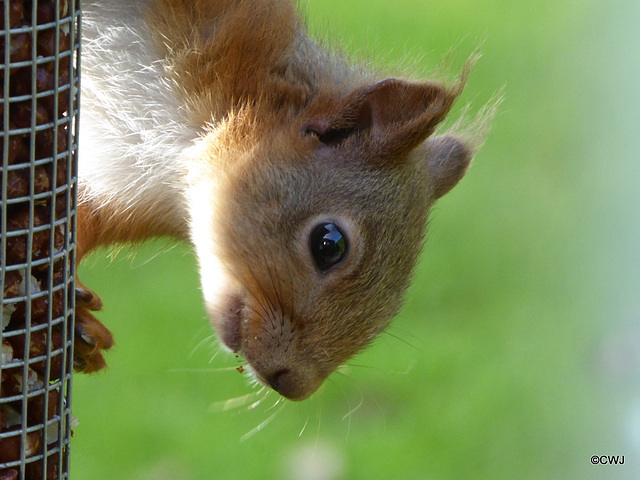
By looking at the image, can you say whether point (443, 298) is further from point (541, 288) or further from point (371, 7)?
point (371, 7)

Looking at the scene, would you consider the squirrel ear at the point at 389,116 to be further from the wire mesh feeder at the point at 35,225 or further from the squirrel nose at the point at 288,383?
the wire mesh feeder at the point at 35,225

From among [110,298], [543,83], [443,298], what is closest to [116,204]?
[110,298]

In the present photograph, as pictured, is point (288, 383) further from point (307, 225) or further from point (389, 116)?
point (389, 116)

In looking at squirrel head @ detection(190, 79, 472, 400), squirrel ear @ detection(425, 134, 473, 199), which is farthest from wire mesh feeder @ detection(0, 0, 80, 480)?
squirrel ear @ detection(425, 134, 473, 199)

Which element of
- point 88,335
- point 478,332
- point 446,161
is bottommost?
point 478,332

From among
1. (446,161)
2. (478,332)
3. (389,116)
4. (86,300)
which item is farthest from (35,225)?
(478,332)

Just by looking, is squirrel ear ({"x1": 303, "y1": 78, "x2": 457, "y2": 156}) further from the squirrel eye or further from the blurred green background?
the blurred green background
